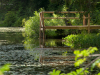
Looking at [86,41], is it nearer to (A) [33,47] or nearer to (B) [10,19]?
(A) [33,47]

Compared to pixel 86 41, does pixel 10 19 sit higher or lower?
higher

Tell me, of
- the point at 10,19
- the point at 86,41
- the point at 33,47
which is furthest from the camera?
the point at 10,19

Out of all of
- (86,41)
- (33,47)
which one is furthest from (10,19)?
(86,41)

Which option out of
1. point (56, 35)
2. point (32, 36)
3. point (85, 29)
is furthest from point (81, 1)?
point (32, 36)

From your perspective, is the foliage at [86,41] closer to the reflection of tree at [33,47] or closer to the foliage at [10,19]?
the reflection of tree at [33,47]

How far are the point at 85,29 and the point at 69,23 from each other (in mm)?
4001

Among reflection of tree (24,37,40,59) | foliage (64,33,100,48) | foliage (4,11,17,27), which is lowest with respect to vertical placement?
reflection of tree (24,37,40,59)

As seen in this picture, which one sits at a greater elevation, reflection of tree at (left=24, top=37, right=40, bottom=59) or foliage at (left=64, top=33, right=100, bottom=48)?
foliage at (left=64, top=33, right=100, bottom=48)

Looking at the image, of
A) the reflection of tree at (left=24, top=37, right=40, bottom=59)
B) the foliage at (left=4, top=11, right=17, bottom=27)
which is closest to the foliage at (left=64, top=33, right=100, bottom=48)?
the reflection of tree at (left=24, top=37, right=40, bottom=59)

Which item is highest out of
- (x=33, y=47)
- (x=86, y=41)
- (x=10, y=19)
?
(x=10, y=19)

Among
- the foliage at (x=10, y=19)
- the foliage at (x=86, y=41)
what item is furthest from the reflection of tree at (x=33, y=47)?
the foliage at (x=10, y=19)

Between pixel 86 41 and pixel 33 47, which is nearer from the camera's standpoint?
pixel 86 41

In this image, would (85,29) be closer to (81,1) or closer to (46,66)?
(81,1)

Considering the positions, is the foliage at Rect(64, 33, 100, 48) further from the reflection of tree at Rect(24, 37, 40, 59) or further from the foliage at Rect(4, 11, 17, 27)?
the foliage at Rect(4, 11, 17, 27)
